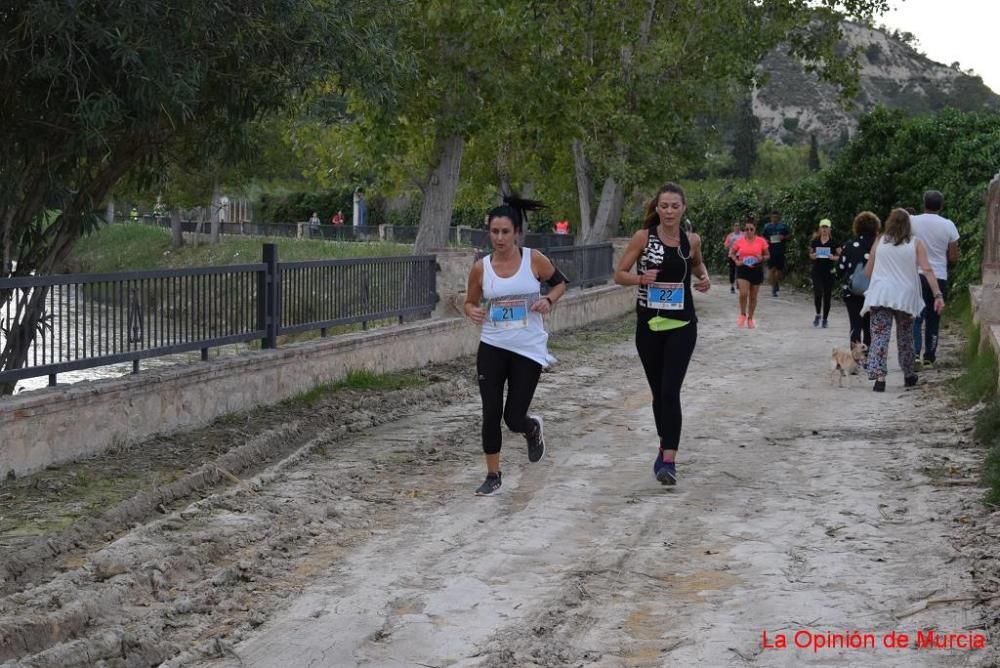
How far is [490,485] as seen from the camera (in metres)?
8.84

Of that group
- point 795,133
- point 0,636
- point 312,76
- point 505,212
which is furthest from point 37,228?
point 795,133

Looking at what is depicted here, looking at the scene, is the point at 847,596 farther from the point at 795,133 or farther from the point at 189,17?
the point at 795,133

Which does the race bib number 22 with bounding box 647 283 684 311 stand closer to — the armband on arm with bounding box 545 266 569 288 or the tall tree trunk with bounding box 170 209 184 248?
the armband on arm with bounding box 545 266 569 288

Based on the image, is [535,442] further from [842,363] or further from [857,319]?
[857,319]

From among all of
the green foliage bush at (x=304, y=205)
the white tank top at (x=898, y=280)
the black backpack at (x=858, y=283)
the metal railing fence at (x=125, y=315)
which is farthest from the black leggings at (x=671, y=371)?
the green foliage bush at (x=304, y=205)

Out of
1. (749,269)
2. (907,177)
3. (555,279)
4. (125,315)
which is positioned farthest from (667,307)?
(907,177)

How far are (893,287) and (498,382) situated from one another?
6.18 m

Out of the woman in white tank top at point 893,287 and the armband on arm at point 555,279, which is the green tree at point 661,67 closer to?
the woman in white tank top at point 893,287

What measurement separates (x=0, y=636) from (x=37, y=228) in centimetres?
767

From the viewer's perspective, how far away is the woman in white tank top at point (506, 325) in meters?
8.65

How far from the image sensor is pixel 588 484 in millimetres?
9078

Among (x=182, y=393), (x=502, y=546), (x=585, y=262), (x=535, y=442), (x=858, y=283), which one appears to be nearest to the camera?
(x=502, y=546)

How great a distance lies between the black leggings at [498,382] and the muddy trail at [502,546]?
44 centimetres

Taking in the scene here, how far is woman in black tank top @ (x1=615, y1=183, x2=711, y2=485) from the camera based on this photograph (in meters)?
9.02
